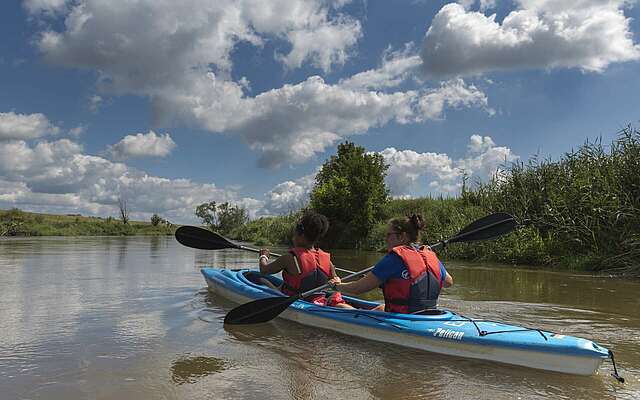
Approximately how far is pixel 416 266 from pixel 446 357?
792 mm

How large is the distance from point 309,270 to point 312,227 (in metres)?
0.48

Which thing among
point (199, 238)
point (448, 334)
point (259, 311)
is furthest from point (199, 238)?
point (448, 334)

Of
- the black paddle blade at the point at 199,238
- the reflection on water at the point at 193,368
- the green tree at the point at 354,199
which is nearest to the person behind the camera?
the reflection on water at the point at 193,368

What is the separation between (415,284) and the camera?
4.34 metres

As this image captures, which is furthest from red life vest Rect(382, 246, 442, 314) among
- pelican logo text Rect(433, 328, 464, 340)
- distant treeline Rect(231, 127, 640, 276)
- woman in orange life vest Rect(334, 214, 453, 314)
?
distant treeline Rect(231, 127, 640, 276)

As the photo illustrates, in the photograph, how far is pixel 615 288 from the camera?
324 inches

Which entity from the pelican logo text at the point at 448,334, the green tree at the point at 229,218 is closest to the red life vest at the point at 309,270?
the pelican logo text at the point at 448,334

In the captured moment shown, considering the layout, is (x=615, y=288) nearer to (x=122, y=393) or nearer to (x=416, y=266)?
(x=416, y=266)

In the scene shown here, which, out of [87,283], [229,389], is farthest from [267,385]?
[87,283]

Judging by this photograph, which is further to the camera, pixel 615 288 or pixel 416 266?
pixel 615 288

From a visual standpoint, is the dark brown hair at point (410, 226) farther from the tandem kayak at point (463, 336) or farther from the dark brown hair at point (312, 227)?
the dark brown hair at point (312, 227)

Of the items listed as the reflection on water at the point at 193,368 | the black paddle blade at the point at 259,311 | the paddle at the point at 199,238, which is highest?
the paddle at the point at 199,238

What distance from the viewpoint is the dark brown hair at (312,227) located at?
17.6 ft

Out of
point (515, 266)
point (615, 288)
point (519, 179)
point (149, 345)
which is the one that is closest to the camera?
point (149, 345)
